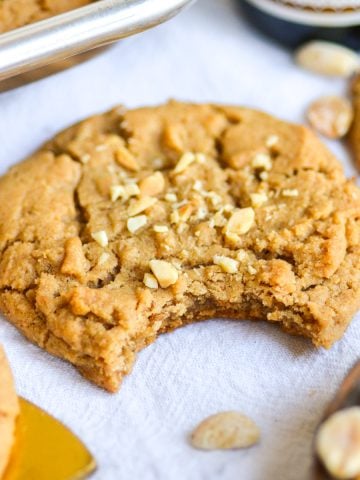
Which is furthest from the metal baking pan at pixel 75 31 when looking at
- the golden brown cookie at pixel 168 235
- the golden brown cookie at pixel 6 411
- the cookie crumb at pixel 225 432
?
the cookie crumb at pixel 225 432

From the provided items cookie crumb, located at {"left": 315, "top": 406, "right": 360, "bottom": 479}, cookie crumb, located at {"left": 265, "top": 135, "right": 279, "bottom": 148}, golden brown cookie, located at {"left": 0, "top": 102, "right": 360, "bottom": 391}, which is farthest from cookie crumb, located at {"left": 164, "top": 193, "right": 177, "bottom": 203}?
cookie crumb, located at {"left": 315, "top": 406, "right": 360, "bottom": 479}

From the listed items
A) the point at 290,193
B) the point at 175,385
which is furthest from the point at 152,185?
the point at 175,385

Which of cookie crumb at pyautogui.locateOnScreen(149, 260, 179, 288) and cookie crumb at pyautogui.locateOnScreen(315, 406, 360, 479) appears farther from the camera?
cookie crumb at pyautogui.locateOnScreen(149, 260, 179, 288)

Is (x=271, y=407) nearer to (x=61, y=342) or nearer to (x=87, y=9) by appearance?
(x=61, y=342)

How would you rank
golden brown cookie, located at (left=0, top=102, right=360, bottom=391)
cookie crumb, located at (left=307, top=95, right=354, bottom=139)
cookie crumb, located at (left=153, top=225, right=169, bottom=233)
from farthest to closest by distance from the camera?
cookie crumb, located at (left=307, top=95, right=354, bottom=139)
cookie crumb, located at (left=153, top=225, right=169, bottom=233)
golden brown cookie, located at (left=0, top=102, right=360, bottom=391)

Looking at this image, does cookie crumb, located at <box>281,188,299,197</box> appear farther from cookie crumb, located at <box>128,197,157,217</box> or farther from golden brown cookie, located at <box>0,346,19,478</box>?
golden brown cookie, located at <box>0,346,19,478</box>

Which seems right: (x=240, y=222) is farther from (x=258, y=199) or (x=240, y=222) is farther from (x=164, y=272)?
(x=164, y=272)

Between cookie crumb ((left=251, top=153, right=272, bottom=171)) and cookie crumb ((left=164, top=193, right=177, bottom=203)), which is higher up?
cookie crumb ((left=251, top=153, right=272, bottom=171))
